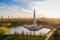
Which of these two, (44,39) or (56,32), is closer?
(44,39)

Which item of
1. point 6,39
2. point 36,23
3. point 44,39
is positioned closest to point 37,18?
point 36,23

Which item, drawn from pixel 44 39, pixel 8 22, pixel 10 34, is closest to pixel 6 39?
pixel 10 34

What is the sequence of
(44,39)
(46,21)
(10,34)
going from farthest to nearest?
(46,21) < (10,34) < (44,39)

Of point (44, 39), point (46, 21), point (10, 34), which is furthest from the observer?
point (46, 21)

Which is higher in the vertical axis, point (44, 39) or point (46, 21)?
point (46, 21)

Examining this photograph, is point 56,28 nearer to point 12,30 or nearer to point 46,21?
point 46,21

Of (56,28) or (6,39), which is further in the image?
(56,28)

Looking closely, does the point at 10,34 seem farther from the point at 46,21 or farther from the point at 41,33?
the point at 46,21

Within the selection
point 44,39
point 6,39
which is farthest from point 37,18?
point 6,39

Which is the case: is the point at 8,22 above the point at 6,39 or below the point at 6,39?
above
